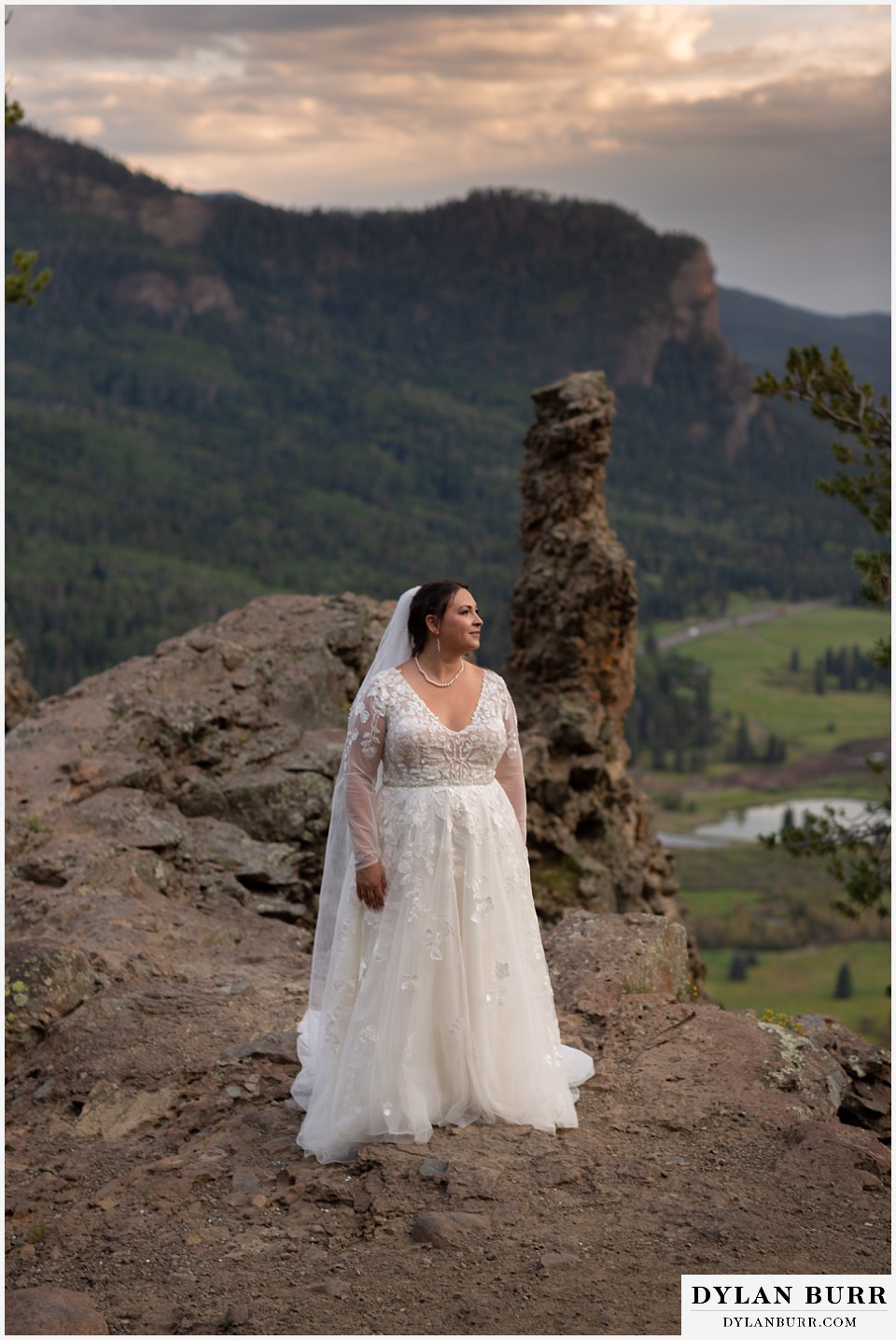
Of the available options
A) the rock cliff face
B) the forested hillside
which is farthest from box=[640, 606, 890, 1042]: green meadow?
the forested hillside

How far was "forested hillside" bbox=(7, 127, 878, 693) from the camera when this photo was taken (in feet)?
356

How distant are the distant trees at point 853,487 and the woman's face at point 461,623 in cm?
842

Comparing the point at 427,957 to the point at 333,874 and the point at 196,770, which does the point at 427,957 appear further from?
the point at 196,770

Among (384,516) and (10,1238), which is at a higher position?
(384,516)

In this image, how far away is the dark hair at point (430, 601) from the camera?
6828 millimetres

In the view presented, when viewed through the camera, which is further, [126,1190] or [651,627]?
[651,627]

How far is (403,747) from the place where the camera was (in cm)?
684

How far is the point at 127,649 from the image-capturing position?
285ft

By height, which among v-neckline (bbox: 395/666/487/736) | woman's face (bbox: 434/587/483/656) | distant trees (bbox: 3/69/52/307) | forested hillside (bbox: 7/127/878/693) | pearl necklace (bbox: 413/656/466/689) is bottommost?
v-neckline (bbox: 395/666/487/736)

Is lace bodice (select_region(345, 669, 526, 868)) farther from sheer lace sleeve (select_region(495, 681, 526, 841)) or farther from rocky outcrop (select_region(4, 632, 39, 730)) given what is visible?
rocky outcrop (select_region(4, 632, 39, 730))

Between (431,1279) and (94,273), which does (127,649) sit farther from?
(94,273)

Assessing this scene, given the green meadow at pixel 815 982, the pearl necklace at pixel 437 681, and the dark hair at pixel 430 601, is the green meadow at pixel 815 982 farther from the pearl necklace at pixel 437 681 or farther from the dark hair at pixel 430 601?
the dark hair at pixel 430 601

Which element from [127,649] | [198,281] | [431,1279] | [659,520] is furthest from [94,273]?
[431,1279]

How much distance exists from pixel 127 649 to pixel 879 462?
75798 millimetres
